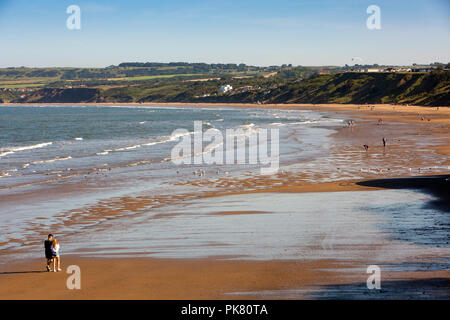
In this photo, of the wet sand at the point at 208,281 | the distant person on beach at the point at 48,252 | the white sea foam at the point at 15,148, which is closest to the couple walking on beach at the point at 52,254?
the distant person on beach at the point at 48,252

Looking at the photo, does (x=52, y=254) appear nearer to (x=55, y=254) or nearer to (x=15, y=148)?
(x=55, y=254)

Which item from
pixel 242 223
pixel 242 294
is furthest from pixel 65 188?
pixel 242 294

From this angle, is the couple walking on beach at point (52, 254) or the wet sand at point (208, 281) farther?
the couple walking on beach at point (52, 254)

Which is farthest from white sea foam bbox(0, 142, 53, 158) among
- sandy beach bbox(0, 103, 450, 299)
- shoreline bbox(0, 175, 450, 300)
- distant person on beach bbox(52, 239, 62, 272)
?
shoreline bbox(0, 175, 450, 300)

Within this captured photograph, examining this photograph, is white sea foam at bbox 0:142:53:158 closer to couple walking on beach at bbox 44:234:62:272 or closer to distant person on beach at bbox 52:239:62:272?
couple walking on beach at bbox 44:234:62:272

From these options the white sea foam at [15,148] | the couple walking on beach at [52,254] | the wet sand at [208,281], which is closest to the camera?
the wet sand at [208,281]

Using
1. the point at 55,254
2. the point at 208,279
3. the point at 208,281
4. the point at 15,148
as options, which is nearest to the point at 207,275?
the point at 208,279

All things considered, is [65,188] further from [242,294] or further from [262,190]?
[242,294]

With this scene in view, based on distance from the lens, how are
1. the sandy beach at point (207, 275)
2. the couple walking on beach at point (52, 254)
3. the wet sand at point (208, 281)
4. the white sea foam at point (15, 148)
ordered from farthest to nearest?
the white sea foam at point (15, 148)
the couple walking on beach at point (52, 254)
the sandy beach at point (207, 275)
the wet sand at point (208, 281)

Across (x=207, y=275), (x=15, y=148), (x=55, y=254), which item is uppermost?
(x=55, y=254)

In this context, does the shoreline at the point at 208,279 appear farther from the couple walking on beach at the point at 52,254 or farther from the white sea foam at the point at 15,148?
the white sea foam at the point at 15,148

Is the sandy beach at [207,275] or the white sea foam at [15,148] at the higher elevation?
the sandy beach at [207,275]
